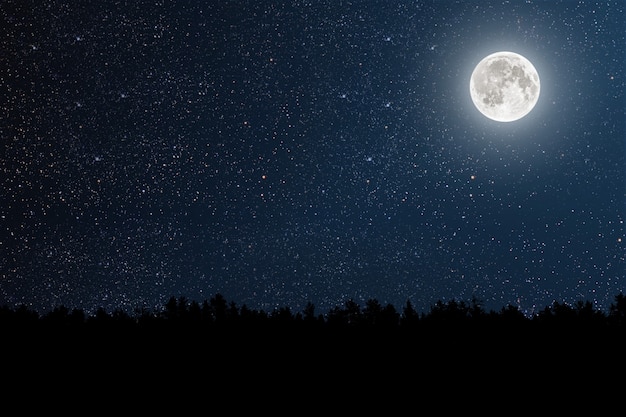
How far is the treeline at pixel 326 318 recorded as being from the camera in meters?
44.2

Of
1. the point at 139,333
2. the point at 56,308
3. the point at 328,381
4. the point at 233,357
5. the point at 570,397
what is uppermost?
the point at 56,308

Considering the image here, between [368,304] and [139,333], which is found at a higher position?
[368,304]

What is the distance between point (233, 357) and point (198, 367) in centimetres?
296

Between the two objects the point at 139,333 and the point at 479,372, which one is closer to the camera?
the point at 479,372

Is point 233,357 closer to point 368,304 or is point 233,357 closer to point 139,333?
point 139,333

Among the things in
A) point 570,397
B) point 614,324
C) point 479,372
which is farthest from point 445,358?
point 614,324

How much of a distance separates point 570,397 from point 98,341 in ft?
109

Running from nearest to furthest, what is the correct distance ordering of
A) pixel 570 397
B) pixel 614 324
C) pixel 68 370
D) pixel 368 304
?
→ pixel 570 397 → pixel 68 370 → pixel 614 324 → pixel 368 304

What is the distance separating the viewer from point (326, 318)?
52.3m

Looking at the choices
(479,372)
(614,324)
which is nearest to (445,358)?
(479,372)

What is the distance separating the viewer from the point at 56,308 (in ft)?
152

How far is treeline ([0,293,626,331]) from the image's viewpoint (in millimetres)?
44156

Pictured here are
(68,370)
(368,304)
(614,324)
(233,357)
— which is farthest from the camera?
(368,304)

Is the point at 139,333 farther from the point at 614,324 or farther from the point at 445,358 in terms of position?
the point at 614,324
